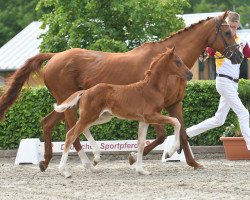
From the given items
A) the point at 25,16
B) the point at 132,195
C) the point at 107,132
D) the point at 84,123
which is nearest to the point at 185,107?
the point at 107,132

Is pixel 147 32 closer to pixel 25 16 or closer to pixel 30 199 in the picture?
pixel 30 199

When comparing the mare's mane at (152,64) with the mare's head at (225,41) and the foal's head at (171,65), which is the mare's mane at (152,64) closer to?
the foal's head at (171,65)

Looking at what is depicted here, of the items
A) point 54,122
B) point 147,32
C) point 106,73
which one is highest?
point 106,73

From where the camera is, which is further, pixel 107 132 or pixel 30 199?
pixel 107 132

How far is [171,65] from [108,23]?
319 inches

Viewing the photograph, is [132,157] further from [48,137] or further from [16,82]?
[16,82]

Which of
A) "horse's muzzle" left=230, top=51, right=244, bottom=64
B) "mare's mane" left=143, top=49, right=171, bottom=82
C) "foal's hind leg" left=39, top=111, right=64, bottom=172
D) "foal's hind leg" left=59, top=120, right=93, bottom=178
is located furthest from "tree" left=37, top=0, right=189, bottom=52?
"foal's hind leg" left=59, top=120, right=93, bottom=178

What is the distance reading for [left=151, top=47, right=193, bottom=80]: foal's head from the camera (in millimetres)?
10812

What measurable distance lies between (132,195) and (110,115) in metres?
2.19

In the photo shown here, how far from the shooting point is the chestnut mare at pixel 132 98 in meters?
10.8

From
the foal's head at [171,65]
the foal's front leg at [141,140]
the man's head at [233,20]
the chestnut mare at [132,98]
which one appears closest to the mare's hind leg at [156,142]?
the foal's front leg at [141,140]

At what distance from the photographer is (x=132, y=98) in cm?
1080

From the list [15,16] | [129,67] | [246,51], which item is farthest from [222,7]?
[129,67]

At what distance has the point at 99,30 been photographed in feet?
60.2
